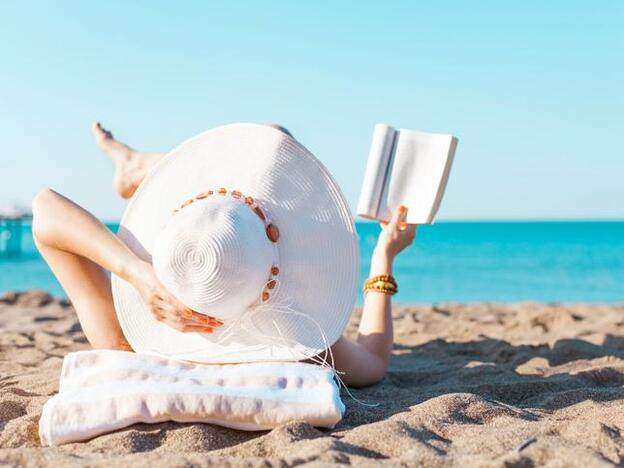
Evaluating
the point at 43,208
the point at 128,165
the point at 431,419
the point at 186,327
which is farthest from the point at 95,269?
the point at 431,419

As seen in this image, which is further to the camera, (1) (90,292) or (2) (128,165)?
(2) (128,165)

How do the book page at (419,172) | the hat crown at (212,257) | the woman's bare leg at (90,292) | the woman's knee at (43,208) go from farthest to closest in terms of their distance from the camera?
the book page at (419,172) → the woman's bare leg at (90,292) → the woman's knee at (43,208) → the hat crown at (212,257)

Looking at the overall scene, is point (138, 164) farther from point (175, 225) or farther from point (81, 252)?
point (175, 225)

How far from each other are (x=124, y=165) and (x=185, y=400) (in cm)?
167

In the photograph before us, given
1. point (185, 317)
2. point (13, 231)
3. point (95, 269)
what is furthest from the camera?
point (13, 231)

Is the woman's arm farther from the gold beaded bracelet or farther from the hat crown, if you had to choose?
the hat crown

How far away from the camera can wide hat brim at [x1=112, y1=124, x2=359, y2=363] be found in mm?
2385

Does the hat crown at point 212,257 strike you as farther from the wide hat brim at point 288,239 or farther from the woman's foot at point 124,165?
the woman's foot at point 124,165

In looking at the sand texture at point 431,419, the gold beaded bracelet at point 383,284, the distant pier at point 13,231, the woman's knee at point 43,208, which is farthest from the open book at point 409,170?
the distant pier at point 13,231

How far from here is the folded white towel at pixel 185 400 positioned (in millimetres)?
2033

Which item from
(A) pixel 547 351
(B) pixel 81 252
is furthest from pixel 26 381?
(A) pixel 547 351

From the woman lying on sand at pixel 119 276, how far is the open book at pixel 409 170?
9 cm

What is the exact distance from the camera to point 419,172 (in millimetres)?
2891

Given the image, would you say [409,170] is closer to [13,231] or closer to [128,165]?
[128,165]
